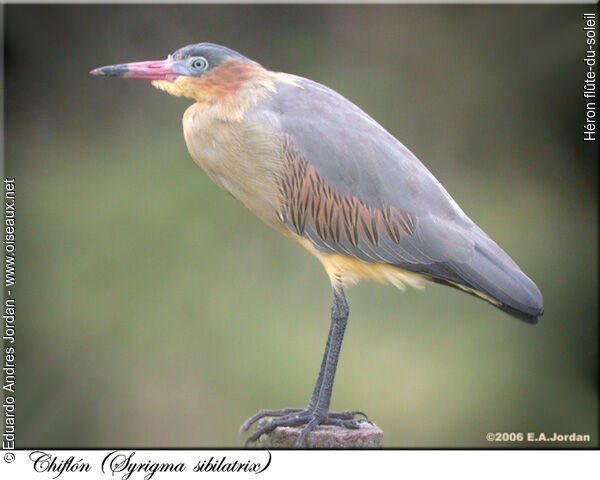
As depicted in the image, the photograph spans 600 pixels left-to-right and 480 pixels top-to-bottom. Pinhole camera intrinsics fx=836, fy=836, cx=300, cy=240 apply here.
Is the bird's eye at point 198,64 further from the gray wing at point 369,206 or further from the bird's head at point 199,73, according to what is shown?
the gray wing at point 369,206

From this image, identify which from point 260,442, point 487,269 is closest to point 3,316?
point 260,442

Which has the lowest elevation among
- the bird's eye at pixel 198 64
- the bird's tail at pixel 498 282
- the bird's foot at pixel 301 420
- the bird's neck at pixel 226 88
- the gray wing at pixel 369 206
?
the bird's foot at pixel 301 420

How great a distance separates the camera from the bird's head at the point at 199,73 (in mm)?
3047

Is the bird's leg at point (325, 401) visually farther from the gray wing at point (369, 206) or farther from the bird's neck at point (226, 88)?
the bird's neck at point (226, 88)

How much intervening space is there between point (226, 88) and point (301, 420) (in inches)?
49.0

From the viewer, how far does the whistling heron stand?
9.84ft

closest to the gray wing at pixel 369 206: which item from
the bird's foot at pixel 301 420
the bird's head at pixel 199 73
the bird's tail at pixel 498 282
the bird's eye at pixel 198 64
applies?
the bird's tail at pixel 498 282

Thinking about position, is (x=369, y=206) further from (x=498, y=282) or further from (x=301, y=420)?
(x=301, y=420)

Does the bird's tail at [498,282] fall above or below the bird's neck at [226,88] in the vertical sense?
below

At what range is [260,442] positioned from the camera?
309cm

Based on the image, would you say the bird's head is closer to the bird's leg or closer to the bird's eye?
the bird's eye

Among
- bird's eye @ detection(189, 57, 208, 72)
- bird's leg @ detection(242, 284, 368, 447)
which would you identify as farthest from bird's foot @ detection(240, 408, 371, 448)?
bird's eye @ detection(189, 57, 208, 72)

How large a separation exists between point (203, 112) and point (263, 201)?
1.29 ft

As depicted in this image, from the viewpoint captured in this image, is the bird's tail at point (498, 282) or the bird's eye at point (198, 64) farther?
the bird's eye at point (198, 64)
